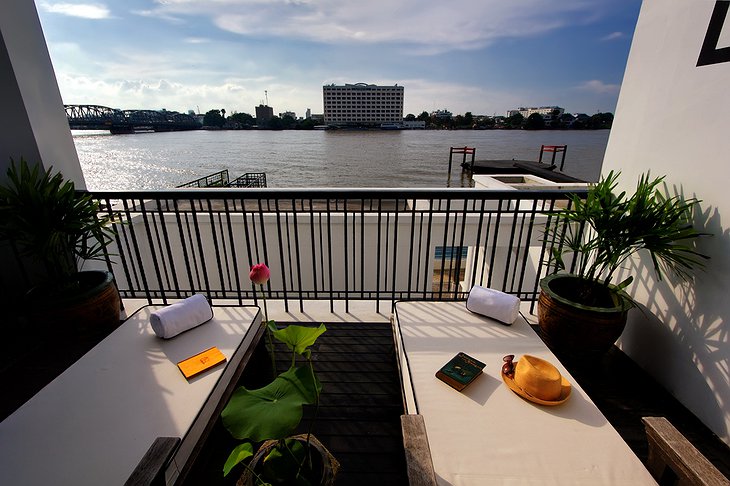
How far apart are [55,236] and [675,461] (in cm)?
346

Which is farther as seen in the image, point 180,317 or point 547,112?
point 547,112

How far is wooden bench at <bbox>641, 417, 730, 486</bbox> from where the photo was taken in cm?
100

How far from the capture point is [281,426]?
900 mm

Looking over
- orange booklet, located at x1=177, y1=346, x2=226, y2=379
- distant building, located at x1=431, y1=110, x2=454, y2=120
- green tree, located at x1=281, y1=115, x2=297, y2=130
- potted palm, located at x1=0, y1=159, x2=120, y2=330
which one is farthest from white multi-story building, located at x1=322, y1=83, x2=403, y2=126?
orange booklet, located at x1=177, y1=346, x2=226, y2=379

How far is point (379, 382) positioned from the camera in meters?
2.12

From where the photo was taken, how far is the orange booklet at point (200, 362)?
Answer: 163 cm

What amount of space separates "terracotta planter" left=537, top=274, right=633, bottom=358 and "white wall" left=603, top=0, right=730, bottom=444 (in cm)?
30

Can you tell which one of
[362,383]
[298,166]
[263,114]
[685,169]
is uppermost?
[263,114]

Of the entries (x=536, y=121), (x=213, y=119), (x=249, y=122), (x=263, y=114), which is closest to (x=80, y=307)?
(x=536, y=121)

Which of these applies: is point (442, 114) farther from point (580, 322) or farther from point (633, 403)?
point (633, 403)

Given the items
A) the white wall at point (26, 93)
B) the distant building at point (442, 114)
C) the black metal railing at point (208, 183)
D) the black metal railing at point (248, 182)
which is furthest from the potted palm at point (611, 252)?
the distant building at point (442, 114)

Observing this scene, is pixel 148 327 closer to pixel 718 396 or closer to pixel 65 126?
pixel 65 126

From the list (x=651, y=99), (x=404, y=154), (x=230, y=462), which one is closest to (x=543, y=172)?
(x=404, y=154)

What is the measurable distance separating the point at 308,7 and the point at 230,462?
24.7ft
